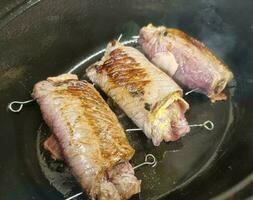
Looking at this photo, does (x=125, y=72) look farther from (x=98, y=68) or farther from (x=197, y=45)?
(x=197, y=45)

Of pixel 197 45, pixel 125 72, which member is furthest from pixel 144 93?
pixel 197 45

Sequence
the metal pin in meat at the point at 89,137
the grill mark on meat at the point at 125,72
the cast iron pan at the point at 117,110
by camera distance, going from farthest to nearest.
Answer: the grill mark on meat at the point at 125,72 < the cast iron pan at the point at 117,110 < the metal pin in meat at the point at 89,137

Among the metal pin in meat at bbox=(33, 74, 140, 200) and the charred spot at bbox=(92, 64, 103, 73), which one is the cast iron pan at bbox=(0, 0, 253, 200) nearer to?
the metal pin in meat at bbox=(33, 74, 140, 200)

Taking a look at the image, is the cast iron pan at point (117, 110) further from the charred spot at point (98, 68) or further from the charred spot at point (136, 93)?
the charred spot at point (98, 68)

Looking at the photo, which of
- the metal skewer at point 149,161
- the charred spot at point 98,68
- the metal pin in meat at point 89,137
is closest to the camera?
the metal pin in meat at point 89,137

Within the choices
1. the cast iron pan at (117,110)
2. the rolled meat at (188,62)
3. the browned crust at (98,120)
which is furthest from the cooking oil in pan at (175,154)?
the browned crust at (98,120)

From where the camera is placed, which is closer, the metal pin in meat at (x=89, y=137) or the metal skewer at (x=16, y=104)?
the metal pin in meat at (x=89, y=137)

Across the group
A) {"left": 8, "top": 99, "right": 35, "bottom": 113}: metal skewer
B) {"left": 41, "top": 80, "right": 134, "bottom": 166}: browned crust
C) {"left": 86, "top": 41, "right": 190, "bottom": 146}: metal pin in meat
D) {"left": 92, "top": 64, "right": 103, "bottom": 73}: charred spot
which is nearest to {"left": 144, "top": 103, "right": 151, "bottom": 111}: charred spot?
{"left": 86, "top": 41, "right": 190, "bottom": 146}: metal pin in meat
